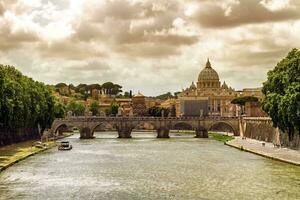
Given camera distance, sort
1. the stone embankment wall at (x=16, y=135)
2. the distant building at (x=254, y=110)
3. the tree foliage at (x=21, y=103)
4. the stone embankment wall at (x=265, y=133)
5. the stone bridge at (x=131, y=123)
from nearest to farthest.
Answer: the tree foliage at (x=21, y=103) → the stone embankment wall at (x=265, y=133) → the stone embankment wall at (x=16, y=135) → the distant building at (x=254, y=110) → the stone bridge at (x=131, y=123)

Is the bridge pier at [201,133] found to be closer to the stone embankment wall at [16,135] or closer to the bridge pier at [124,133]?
the bridge pier at [124,133]

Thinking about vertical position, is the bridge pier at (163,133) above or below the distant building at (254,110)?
below

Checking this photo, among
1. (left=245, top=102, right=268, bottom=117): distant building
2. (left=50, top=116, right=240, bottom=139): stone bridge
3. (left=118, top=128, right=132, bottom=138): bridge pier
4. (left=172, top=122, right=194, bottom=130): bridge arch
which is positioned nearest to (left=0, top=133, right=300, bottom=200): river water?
(left=245, top=102, right=268, bottom=117): distant building

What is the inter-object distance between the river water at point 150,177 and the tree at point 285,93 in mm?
5481

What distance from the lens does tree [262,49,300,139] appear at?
6494 cm

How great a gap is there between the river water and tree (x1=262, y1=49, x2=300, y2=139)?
18.0 ft

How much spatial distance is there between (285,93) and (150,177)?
2538 cm

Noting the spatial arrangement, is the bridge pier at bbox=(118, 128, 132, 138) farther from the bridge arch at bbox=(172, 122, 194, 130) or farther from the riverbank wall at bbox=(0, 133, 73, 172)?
the riverbank wall at bbox=(0, 133, 73, 172)

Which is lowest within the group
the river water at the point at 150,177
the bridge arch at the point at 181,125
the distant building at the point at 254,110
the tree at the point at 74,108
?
the river water at the point at 150,177

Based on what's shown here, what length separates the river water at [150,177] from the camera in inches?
1592

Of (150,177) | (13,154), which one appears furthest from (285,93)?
(13,154)

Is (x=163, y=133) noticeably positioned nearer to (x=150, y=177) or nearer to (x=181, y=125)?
(x=181, y=125)

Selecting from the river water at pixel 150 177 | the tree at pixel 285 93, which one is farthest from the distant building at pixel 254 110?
the river water at pixel 150 177

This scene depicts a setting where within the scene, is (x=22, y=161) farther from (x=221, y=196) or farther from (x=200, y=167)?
(x=221, y=196)
